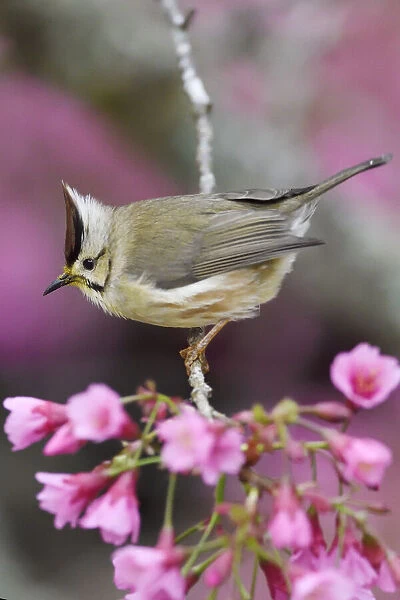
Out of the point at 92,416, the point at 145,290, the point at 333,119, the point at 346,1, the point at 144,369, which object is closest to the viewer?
the point at 92,416

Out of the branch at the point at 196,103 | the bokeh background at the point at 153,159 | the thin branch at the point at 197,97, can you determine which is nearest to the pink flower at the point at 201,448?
the branch at the point at 196,103

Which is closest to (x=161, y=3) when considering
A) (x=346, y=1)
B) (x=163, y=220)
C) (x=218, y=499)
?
(x=346, y=1)

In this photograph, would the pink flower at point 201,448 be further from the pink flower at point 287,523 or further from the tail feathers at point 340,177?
the tail feathers at point 340,177

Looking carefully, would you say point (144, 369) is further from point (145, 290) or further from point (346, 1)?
point (346, 1)

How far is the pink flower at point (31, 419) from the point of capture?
597mm

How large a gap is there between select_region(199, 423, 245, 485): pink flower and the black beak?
57 cm

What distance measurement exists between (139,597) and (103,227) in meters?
0.62

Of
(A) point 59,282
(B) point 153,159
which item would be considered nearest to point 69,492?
(A) point 59,282

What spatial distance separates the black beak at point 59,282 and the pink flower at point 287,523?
1.92 feet

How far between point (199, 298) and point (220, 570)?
0.61m

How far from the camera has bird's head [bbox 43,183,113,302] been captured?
1.02 metres

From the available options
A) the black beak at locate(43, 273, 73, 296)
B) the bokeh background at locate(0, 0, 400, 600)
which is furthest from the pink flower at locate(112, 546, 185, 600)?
the bokeh background at locate(0, 0, 400, 600)

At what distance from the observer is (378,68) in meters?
1.29

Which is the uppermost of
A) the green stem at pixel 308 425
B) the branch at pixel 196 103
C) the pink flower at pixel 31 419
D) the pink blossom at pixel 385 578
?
the branch at pixel 196 103
